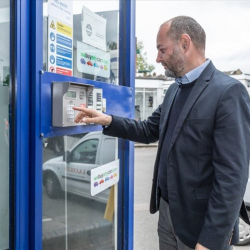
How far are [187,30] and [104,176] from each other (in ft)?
3.95

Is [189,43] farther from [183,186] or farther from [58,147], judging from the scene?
[58,147]

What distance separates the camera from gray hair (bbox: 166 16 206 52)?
5.97 ft

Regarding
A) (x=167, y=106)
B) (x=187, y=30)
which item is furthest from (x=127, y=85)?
(x=187, y=30)

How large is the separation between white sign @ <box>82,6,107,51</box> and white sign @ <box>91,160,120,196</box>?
0.90m

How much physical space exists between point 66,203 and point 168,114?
891 millimetres

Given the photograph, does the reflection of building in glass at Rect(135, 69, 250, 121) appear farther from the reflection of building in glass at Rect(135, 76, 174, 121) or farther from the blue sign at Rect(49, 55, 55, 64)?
the blue sign at Rect(49, 55, 55, 64)

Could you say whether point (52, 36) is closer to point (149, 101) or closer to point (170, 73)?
point (170, 73)

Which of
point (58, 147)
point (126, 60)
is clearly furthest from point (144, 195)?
Result: point (58, 147)

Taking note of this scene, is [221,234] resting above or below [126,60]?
below

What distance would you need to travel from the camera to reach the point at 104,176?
7.93ft

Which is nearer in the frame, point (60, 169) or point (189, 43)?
point (189, 43)

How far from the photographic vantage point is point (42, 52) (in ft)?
5.35

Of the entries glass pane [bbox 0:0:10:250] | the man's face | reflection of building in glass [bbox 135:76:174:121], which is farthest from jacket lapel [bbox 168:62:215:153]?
reflection of building in glass [bbox 135:76:174:121]

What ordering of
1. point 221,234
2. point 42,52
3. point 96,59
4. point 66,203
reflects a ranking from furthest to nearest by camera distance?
1. point 96,59
2. point 66,203
3. point 42,52
4. point 221,234
